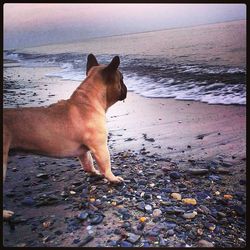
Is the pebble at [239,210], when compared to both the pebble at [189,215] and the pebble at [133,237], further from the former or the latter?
the pebble at [133,237]

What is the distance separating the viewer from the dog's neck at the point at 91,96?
3895 millimetres

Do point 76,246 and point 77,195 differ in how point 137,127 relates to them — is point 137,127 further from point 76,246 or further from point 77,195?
point 76,246

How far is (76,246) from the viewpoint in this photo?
9.29 ft

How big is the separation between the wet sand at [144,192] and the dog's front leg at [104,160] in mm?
119

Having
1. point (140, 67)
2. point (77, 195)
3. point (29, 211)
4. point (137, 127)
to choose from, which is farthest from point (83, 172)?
point (140, 67)

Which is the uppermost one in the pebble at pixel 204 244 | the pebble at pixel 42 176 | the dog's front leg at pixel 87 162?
the dog's front leg at pixel 87 162

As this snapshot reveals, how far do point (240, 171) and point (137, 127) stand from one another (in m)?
2.50

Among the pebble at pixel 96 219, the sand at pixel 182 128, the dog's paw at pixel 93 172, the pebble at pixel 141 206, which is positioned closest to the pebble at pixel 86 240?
the pebble at pixel 96 219

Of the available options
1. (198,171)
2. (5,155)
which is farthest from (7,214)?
(198,171)

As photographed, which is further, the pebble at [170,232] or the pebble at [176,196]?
the pebble at [176,196]

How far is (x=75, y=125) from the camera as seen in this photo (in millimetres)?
3670

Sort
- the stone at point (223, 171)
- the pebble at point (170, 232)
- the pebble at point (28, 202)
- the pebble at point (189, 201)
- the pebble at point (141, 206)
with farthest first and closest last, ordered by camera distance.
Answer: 1. the stone at point (223, 171)
2. the pebble at point (28, 202)
3. the pebble at point (189, 201)
4. the pebble at point (141, 206)
5. the pebble at point (170, 232)

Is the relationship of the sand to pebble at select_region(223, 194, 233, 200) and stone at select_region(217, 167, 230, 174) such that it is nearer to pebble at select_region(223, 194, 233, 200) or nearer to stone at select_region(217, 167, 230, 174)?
stone at select_region(217, 167, 230, 174)

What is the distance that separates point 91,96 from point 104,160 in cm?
84
